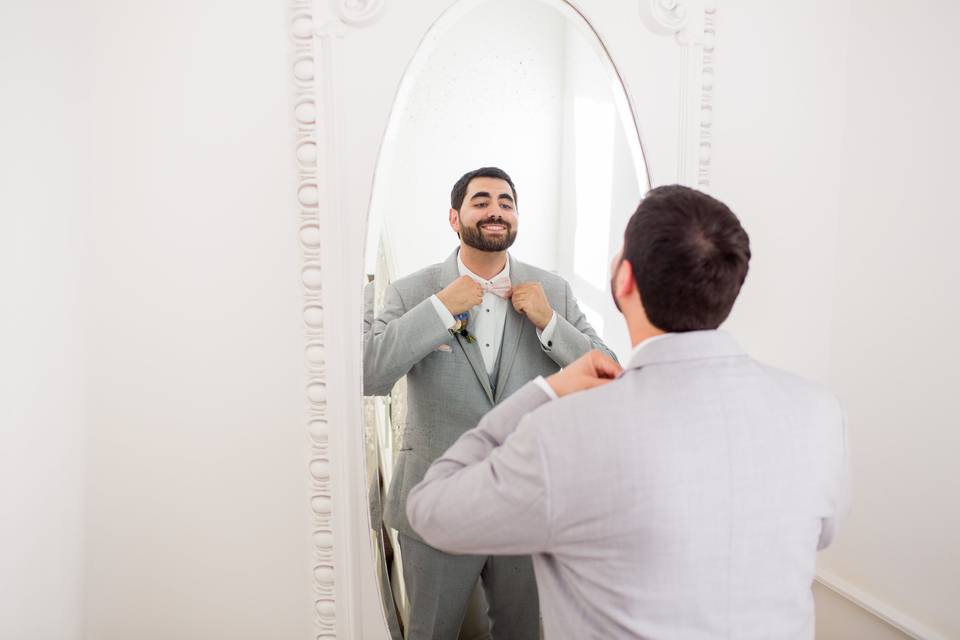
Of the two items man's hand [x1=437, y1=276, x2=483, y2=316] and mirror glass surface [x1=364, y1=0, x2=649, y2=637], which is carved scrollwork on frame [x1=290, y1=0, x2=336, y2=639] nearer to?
mirror glass surface [x1=364, y1=0, x2=649, y2=637]

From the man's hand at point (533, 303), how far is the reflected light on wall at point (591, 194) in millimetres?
93

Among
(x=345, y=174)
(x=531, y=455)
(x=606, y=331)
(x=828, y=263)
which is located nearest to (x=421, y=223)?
(x=345, y=174)

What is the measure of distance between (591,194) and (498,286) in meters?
0.28

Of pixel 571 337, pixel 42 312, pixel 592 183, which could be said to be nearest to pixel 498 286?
pixel 571 337

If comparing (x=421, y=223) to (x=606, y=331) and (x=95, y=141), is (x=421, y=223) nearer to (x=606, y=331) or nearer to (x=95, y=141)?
(x=606, y=331)

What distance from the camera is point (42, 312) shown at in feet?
3.76

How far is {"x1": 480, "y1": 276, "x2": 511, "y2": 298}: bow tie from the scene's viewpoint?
4.06 ft

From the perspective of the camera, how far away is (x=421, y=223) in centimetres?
123

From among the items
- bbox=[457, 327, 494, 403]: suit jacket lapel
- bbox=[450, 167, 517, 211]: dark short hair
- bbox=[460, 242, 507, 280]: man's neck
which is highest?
bbox=[450, 167, 517, 211]: dark short hair

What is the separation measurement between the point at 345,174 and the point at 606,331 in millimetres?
614

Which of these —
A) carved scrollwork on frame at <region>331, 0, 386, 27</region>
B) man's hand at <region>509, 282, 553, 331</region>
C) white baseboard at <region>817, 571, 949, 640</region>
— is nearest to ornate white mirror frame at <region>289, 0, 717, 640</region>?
carved scrollwork on frame at <region>331, 0, 386, 27</region>

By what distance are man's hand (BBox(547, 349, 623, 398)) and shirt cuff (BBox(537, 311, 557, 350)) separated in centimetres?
33

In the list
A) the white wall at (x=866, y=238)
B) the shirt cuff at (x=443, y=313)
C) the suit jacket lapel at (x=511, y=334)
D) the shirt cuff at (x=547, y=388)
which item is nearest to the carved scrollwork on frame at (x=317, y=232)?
the shirt cuff at (x=443, y=313)

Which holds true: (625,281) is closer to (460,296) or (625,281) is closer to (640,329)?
(640,329)
